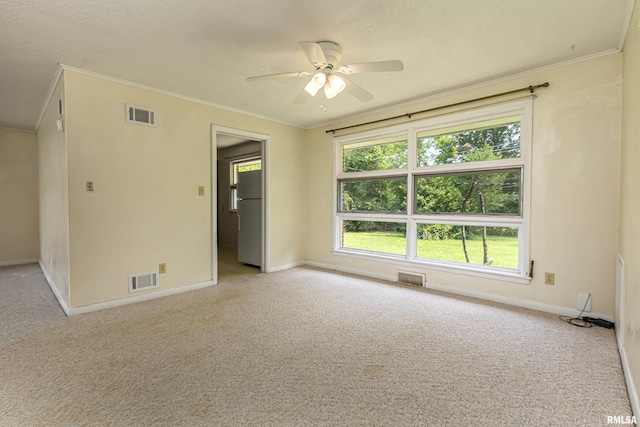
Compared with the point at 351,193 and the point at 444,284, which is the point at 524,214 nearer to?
the point at 444,284

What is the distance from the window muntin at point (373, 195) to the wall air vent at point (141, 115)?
275 centimetres

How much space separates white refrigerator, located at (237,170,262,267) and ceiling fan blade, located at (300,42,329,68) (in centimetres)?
271

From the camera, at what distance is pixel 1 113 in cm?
434

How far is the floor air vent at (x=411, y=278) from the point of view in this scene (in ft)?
12.9

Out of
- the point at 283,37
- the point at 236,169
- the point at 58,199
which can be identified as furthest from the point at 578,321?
the point at 236,169

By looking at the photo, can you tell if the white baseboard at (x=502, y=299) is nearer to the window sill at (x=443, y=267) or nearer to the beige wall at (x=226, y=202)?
the window sill at (x=443, y=267)

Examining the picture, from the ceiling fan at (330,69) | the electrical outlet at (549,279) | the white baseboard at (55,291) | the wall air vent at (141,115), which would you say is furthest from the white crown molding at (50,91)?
the electrical outlet at (549,279)

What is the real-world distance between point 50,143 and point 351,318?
4.25 meters

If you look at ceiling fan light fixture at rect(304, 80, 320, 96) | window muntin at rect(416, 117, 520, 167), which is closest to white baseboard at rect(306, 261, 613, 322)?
window muntin at rect(416, 117, 520, 167)

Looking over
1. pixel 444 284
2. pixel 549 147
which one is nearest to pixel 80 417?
pixel 444 284

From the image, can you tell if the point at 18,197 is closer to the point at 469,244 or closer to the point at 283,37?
the point at 283,37

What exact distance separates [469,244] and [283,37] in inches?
119

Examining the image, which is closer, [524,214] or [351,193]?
[524,214]

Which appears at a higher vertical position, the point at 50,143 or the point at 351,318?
the point at 50,143
